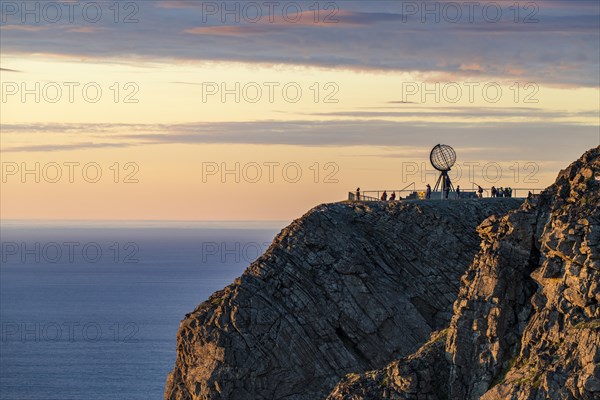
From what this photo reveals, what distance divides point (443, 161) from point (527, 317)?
48.5 m

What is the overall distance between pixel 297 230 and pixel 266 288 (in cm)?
577

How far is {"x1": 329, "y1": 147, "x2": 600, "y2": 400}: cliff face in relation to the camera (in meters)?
53.7

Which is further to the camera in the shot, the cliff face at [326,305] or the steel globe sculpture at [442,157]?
the steel globe sculpture at [442,157]

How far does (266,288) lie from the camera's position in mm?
93875

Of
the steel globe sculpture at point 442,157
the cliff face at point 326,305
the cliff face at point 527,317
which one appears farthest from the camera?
the steel globe sculpture at point 442,157

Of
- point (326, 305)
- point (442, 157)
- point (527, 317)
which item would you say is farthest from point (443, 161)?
point (527, 317)

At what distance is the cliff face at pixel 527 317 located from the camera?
176 ft

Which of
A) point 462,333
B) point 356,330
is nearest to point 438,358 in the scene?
point 462,333

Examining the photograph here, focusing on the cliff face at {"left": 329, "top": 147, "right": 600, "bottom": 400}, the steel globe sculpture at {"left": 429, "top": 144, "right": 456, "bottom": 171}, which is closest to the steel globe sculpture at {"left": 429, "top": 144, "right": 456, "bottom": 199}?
the steel globe sculpture at {"left": 429, "top": 144, "right": 456, "bottom": 171}

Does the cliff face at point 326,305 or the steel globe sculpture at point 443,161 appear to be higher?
the steel globe sculpture at point 443,161

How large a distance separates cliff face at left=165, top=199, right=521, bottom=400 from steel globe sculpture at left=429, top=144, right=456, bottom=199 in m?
6.21

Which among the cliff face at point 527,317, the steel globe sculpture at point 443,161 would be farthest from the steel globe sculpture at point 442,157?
the cliff face at point 527,317

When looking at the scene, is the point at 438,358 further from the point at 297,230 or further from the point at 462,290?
the point at 297,230

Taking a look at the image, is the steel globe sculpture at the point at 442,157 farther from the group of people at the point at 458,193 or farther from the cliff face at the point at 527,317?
the cliff face at the point at 527,317
